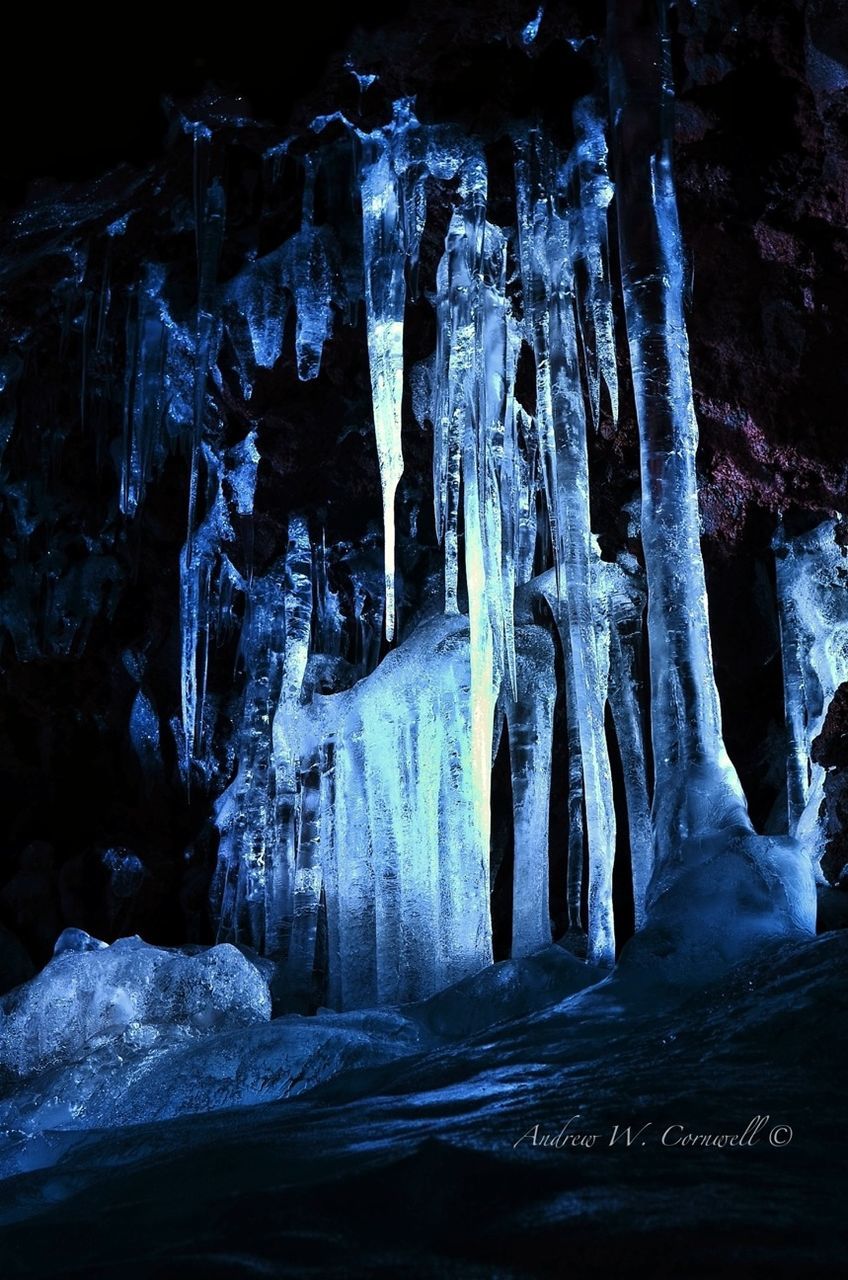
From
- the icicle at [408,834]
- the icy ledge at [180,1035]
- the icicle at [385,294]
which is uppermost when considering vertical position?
the icicle at [385,294]

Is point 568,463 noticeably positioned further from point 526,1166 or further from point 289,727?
point 526,1166

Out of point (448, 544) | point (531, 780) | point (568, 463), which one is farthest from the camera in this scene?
point (531, 780)

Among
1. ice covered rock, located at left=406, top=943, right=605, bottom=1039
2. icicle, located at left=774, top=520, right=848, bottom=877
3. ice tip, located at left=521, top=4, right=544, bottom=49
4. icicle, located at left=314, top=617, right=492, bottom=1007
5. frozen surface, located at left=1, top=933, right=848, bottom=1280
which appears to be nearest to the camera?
frozen surface, located at left=1, top=933, right=848, bottom=1280

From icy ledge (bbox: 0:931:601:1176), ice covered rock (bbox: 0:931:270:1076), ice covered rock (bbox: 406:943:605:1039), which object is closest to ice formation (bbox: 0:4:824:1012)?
ice covered rock (bbox: 406:943:605:1039)

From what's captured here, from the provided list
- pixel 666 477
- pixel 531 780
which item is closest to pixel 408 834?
pixel 531 780

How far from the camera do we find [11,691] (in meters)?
10.1

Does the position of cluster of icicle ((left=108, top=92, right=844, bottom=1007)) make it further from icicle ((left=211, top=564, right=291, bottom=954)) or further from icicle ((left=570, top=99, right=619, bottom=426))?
icicle ((left=211, top=564, right=291, bottom=954))

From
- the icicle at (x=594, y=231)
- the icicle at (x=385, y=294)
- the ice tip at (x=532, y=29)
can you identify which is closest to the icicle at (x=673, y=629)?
the ice tip at (x=532, y=29)

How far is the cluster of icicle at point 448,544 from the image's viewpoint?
594cm

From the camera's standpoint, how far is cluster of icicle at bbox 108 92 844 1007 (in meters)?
5.94

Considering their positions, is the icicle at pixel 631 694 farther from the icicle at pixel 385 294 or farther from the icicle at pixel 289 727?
the icicle at pixel 289 727

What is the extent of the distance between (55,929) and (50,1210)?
314 inches

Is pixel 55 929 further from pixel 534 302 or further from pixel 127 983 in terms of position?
pixel 534 302

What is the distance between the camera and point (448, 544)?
6.50 m
